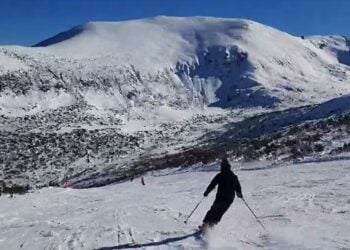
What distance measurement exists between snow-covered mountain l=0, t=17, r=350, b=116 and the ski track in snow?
317 ft

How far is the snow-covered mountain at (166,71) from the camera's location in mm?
127562

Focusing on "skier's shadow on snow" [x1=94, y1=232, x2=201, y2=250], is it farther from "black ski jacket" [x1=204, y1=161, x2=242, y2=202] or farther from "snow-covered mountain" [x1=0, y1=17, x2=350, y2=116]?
"snow-covered mountain" [x1=0, y1=17, x2=350, y2=116]

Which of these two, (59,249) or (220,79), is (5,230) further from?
(220,79)

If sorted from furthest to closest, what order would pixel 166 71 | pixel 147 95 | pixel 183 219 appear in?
pixel 166 71 → pixel 147 95 → pixel 183 219

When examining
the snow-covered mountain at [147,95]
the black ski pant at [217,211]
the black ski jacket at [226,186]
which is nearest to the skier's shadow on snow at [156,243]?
the black ski pant at [217,211]

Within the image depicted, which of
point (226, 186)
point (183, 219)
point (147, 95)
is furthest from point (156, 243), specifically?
point (147, 95)

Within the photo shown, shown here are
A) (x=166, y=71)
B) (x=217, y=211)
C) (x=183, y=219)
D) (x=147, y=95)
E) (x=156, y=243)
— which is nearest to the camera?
(x=156, y=243)

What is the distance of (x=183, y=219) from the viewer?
1448 cm

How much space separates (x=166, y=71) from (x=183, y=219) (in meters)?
143

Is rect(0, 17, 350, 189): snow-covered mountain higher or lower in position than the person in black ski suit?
higher

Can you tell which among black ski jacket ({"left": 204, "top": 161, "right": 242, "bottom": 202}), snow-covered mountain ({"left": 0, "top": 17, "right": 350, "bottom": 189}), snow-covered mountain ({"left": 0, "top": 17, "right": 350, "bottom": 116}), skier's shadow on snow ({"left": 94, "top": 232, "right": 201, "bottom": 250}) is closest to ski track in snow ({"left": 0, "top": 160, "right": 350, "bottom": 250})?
skier's shadow on snow ({"left": 94, "top": 232, "right": 201, "bottom": 250})

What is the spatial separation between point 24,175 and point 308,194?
5631 centimetres

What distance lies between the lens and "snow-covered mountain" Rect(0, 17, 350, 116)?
419 ft

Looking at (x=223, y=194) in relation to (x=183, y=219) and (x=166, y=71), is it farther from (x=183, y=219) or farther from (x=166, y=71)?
(x=166, y=71)
